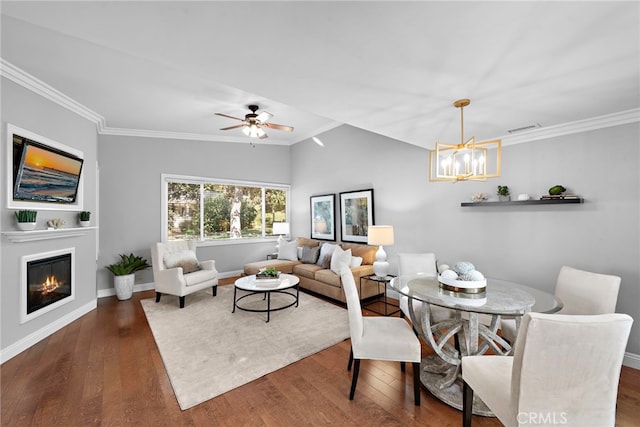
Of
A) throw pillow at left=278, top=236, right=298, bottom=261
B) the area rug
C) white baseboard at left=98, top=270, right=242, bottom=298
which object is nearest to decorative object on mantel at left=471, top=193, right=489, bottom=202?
the area rug

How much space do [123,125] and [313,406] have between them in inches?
203

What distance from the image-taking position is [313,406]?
6.66 ft

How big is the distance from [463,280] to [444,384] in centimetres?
85

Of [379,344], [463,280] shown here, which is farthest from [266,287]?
[463,280]

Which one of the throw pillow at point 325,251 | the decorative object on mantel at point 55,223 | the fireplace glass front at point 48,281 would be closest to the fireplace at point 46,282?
the fireplace glass front at point 48,281

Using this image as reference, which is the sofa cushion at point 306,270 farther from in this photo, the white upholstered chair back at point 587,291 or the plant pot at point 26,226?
the plant pot at point 26,226

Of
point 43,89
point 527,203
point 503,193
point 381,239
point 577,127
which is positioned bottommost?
point 381,239

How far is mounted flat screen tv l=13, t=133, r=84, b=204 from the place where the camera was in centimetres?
284

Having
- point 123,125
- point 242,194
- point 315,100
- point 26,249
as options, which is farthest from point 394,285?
point 123,125

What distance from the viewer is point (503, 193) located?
10.7 feet

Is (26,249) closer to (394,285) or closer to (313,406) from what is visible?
(313,406)

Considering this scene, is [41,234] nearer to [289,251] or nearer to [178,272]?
[178,272]

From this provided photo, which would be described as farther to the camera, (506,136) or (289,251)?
(289,251)

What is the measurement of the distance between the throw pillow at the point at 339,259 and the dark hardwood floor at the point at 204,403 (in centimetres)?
162
